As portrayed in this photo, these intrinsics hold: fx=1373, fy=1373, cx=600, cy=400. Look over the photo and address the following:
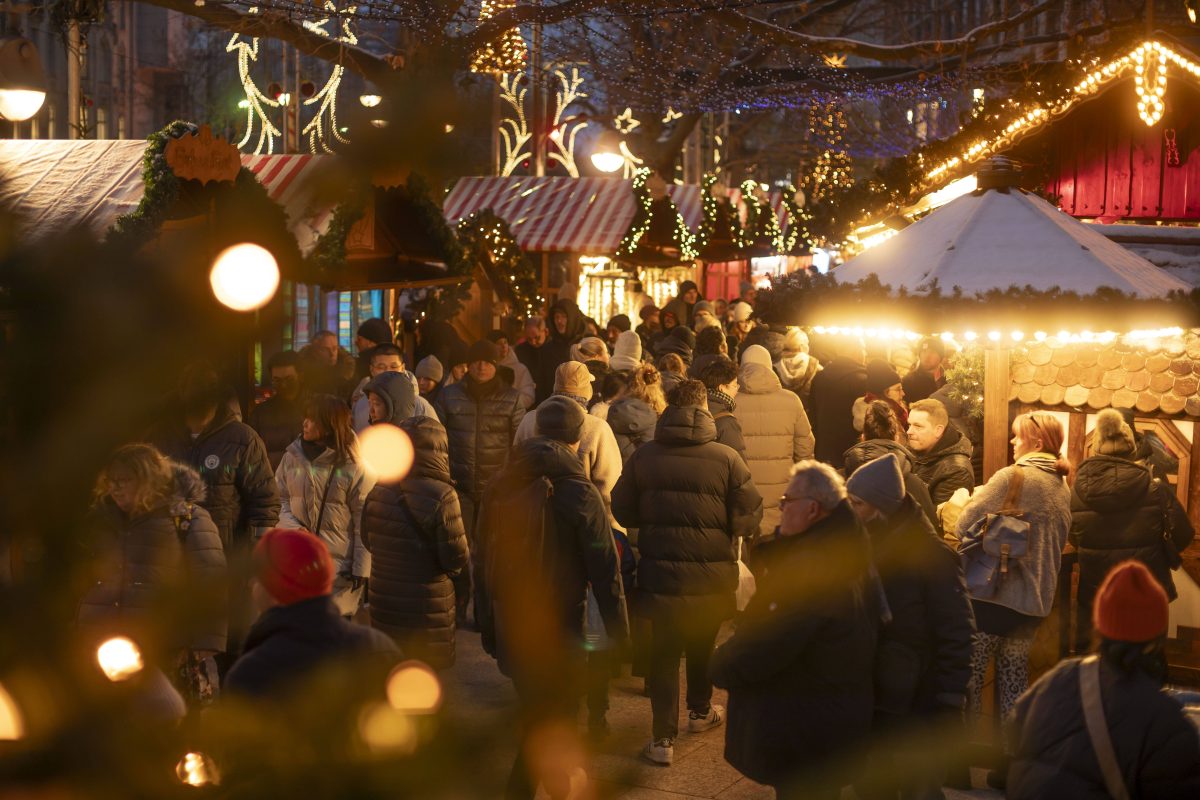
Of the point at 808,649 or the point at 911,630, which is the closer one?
the point at 808,649

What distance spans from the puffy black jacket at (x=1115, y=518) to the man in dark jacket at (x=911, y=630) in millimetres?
2556

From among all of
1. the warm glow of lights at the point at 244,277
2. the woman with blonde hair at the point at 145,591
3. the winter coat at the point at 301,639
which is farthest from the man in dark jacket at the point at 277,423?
the warm glow of lights at the point at 244,277

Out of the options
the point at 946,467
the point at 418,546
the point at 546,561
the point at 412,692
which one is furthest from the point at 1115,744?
the point at 946,467

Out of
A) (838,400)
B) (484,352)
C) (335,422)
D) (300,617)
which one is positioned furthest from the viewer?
(838,400)

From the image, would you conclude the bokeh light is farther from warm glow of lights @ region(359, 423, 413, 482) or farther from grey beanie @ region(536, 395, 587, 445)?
warm glow of lights @ region(359, 423, 413, 482)

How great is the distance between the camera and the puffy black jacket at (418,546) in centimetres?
676

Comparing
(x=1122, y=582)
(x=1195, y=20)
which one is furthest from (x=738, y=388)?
(x=1122, y=582)

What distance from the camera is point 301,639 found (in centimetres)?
363

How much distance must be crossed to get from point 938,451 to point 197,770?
23.3 ft

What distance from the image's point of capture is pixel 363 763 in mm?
1631

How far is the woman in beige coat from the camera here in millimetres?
9883

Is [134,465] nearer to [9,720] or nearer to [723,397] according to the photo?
[9,720]

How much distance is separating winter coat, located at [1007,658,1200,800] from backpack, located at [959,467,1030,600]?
2.82m

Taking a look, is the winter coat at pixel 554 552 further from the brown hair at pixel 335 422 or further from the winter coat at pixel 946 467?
Answer: the winter coat at pixel 946 467
